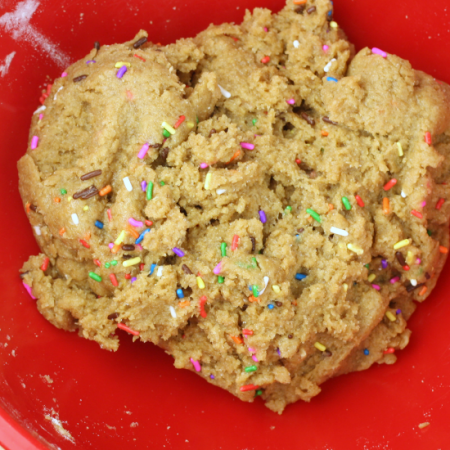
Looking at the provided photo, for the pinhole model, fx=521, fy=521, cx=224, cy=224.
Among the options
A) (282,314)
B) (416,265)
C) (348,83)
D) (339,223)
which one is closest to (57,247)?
(282,314)

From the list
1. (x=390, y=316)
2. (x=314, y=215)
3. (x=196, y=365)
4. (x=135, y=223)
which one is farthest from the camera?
(x=390, y=316)

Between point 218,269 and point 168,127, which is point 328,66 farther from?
point 218,269

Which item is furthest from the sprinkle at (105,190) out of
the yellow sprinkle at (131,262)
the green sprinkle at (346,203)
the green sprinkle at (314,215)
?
the green sprinkle at (346,203)

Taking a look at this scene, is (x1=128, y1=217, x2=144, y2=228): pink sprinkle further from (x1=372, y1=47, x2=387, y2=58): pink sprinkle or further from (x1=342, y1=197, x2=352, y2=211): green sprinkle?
(x1=372, y1=47, x2=387, y2=58): pink sprinkle

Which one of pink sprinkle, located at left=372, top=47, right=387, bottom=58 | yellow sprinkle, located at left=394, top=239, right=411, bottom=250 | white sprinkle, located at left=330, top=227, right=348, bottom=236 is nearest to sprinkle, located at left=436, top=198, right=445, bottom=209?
yellow sprinkle, located at left=394, top=239, right=411, bottom=250

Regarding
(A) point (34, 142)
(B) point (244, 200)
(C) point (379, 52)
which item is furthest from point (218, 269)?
(C) point (379, 52)

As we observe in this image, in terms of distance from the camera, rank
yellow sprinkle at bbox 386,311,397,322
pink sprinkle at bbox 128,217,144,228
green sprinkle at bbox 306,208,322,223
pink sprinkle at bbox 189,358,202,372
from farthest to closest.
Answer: yellow sprinkle at bbox 386,311,397,322, pink sprinkle at bbox 189,358,202,372, green sprinkle at bbox 306,208,322,223, pink sprinkle at bbox 128,217,144,228

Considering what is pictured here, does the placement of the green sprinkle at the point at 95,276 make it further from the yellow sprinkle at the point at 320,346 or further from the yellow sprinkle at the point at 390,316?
the yellow sprinkle at the point at 390,316
